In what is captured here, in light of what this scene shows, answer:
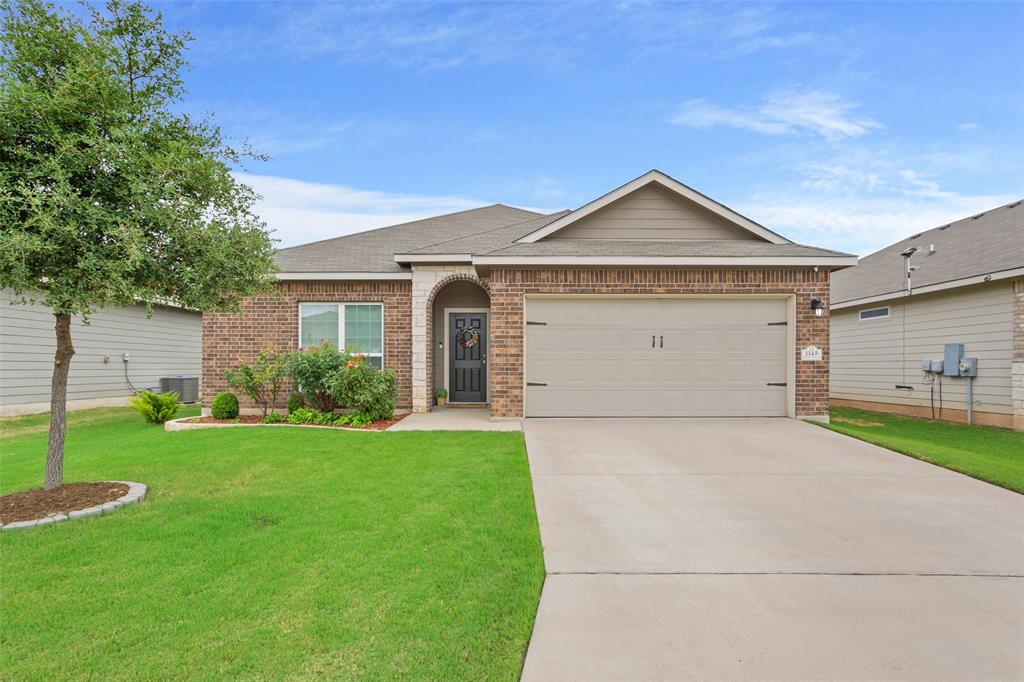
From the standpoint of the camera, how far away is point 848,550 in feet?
11.7

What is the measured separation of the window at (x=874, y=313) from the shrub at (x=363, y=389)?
40.5ft

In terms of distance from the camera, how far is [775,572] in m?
3.23

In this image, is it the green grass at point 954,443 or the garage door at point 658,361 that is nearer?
the green grass at point 954,443

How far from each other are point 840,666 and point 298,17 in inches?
461

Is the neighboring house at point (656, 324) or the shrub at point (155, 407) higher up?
the neighboring house at point (656, 324)

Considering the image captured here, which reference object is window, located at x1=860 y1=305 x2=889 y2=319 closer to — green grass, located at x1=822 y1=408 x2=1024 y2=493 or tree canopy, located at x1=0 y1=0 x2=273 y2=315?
green grass, located at x1=822 y1=408 x2=1024 y2=493

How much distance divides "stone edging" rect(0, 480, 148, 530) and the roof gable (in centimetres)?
729

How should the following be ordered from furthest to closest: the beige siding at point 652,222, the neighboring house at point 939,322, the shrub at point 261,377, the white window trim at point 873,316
A: the white window trim at point 873,316 → the beige siding at point 652,222 → the neighboring house at point 939,322 → the shrub at point 261,377

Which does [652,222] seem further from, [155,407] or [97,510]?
[155,407]

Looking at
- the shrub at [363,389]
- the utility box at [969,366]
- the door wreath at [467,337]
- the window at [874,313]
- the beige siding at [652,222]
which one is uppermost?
the beige siding at [652,222]

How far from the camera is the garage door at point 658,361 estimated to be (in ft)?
30.0

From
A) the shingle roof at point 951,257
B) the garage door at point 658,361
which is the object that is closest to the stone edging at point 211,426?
the garage door at point 658,361

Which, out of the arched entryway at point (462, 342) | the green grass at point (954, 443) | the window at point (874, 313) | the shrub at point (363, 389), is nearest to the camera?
the green grass at point (954, 443)

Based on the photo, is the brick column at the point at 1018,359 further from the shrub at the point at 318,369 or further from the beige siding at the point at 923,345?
the shrub at the point at 318,369
